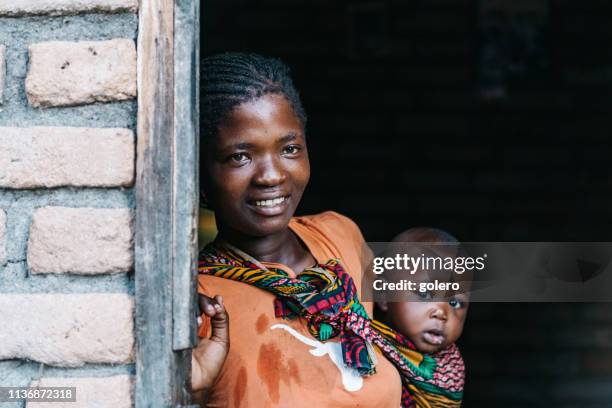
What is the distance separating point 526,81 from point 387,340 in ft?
8.15

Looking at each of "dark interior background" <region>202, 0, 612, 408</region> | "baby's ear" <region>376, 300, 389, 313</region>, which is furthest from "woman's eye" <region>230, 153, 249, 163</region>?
"dark interior background" <region>202, 0, 612, 408</region>

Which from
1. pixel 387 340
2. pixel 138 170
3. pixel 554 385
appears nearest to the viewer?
pixel 138 170

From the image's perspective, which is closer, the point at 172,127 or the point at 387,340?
the point at 172,127

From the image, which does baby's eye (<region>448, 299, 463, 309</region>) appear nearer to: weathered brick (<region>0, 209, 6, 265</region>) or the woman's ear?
the woman's ear

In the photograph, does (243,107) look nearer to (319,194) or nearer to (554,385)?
(319,194)

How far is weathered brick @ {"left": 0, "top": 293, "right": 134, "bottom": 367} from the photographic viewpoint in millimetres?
1734

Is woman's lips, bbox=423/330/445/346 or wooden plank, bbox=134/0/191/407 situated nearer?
wooden plank, bbox=134/0/191/407

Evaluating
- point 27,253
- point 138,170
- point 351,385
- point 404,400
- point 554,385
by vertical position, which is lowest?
point 554,385

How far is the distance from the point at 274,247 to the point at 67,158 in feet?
2.46

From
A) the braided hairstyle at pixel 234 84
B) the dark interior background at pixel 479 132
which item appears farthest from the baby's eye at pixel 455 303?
the dark interior background at pixel 479 132

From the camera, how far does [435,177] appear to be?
4.56m

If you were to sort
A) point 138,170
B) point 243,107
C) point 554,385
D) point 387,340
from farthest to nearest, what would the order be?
point 554,385
point 387,340
point 243,107
point 138,170

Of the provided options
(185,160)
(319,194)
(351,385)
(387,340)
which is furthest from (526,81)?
(185,160)

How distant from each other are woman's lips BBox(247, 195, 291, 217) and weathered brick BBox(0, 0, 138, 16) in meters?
0.64
